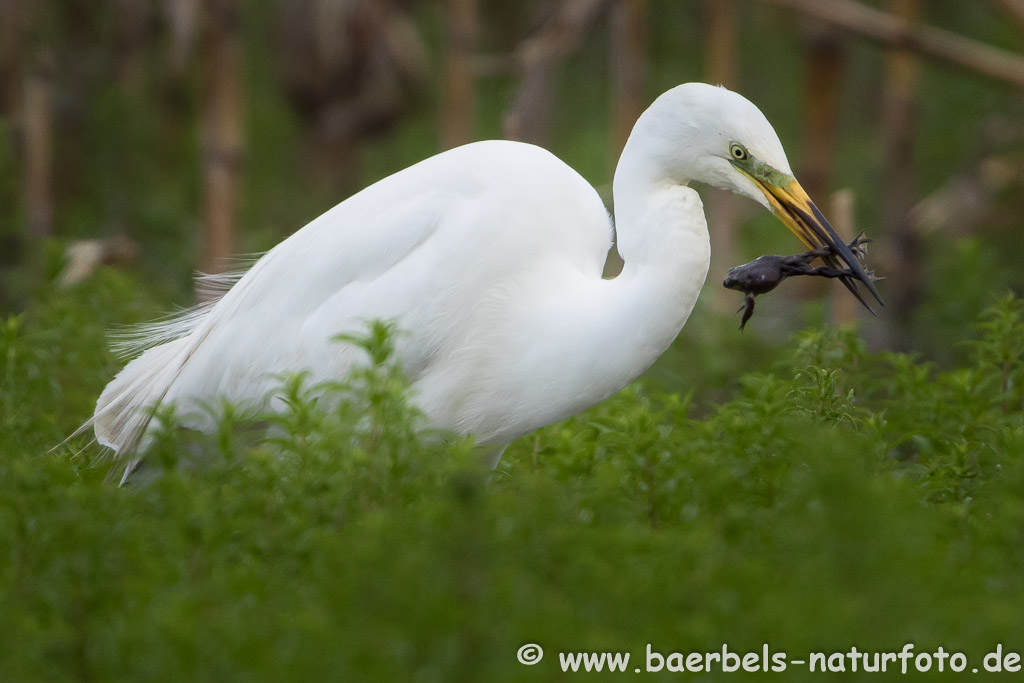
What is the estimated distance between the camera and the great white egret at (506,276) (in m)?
3.39

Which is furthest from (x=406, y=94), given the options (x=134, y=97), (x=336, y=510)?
(x=336, y=510)

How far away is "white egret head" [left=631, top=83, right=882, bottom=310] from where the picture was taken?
3.35 m

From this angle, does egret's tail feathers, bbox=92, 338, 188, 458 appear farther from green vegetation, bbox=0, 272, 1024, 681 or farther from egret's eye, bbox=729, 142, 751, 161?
egret's eye, bbox=729, 142, 751, 161

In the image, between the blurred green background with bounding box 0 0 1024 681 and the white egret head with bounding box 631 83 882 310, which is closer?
the blurred green background with bounding box 0 0 1024 681

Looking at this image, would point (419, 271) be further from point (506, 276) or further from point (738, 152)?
point (738, 152)

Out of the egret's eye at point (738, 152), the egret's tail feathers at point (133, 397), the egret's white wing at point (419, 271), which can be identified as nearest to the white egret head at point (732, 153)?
the egret's eye at point (738, 152)

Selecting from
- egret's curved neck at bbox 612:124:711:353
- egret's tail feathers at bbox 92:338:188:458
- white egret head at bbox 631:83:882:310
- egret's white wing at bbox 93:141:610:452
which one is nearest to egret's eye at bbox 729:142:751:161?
white egret head at bbox 631:83:882:310

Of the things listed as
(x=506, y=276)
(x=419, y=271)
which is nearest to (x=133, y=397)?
(x=419, y=271)

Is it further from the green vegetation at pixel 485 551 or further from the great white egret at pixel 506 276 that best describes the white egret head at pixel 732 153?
the green vegetation at pixel 485 551

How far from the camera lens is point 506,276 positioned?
3.62m

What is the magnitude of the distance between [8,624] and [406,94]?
9.53 metres

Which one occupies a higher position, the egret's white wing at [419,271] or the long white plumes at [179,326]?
the long white plumes at [179,326]

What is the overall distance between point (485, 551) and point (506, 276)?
4.41 ft

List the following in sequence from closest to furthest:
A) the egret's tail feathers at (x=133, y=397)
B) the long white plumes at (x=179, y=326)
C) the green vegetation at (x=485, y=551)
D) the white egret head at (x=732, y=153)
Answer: the green vegetation at (x=485, y=551) < the white egret head at (x=732, y=153) < the egret's tail feathers at (x=133, y=397) < the long white plumes at (x=179, y=326)
